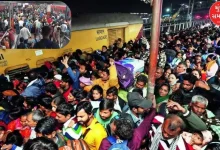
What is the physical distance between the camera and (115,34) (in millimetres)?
11031

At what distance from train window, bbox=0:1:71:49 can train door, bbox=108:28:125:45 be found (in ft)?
22.8

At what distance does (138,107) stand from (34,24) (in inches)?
78.4

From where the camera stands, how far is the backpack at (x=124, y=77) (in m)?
4.17

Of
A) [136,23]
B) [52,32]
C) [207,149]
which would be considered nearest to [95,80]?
[52,32]

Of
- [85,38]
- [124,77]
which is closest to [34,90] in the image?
[124,77]

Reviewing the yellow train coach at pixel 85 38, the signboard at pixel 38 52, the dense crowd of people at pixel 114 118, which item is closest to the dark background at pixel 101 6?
the yellow train coach at pixel 85 38

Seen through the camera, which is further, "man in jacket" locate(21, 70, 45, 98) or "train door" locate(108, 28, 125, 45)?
"train door" locate(108, 28, 125, 45)

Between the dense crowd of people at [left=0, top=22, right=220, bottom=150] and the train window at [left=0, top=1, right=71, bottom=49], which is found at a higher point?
the train window at [left=0, top=1, right=71, bottom=49]

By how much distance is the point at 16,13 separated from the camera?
3.34 metres

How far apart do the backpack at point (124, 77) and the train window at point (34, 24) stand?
4.04 feet

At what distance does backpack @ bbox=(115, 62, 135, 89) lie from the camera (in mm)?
4172

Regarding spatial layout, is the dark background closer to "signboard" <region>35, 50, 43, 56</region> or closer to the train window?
"signboard" <region>35, 50, 43, 56</region>

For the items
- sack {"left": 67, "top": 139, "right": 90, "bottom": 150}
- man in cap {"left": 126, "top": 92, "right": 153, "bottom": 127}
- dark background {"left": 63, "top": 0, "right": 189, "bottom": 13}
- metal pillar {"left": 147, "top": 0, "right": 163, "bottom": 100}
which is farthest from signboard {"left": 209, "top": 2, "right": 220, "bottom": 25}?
Answer: sack {"left": 67, "top": 139, "right": 90, "bottom": 150}

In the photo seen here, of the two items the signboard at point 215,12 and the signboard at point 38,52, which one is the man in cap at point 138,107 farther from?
the signboard at point 215,12
